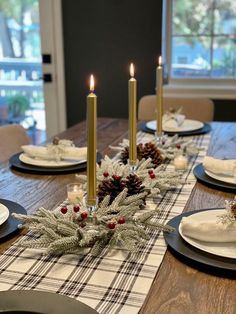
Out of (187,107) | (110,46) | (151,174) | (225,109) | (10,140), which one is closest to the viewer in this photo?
(151,174)

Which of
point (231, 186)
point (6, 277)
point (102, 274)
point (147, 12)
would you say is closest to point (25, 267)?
point (6, 277)

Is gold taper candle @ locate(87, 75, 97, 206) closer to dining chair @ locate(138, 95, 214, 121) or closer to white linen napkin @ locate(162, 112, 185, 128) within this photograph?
white linen napkin @ locate(162, 112, 185, 128)

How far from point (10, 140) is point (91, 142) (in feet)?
3.69

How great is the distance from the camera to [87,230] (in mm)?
965

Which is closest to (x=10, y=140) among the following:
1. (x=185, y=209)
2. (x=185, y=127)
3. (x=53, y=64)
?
(x=185, y=127)

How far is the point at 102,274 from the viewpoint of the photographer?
865 mm

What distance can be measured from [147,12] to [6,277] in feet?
9.14

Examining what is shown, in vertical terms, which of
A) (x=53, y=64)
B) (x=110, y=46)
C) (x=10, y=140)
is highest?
(x=110, y=46)

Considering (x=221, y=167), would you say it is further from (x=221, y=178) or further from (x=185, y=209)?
(x=185, y=209)

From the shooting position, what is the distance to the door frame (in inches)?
134

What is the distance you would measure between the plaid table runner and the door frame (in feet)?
8.75

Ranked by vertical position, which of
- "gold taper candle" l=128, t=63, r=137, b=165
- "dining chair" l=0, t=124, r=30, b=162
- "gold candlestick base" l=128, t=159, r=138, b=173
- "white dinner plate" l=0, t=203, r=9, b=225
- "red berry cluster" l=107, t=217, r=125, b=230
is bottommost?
"dining chair" l=0, t=124, r=30, b=162

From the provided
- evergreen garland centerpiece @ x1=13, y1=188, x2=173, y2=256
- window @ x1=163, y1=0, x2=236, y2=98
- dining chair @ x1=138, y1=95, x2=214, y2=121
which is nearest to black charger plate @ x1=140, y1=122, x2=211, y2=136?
dining chair @ x1=138, y1=95, x2=214, y2=121

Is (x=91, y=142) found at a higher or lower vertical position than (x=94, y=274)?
higher
